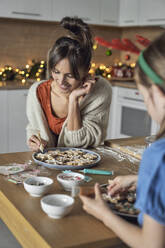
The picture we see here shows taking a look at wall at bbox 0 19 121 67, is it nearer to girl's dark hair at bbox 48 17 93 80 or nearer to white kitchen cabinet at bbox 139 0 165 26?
white kitchen cabinet at bbox 139 0 165 26

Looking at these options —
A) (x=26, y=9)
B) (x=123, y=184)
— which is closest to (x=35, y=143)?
(x=123, y=184)

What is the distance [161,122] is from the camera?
882 mm

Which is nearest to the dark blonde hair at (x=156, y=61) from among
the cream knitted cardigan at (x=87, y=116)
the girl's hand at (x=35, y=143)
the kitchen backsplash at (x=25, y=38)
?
the girl's hand at (x=35, y=143)

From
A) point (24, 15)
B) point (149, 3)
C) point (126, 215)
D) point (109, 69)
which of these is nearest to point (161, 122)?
point (126, 215)

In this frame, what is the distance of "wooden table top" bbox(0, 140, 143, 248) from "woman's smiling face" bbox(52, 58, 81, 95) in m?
0.76

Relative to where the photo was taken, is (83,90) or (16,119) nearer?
(83,90)

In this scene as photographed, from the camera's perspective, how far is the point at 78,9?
4.09 meters

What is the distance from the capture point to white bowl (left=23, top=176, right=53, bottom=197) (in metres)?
1.10

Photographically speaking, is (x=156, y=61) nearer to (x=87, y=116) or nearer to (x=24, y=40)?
(x=87, y=116)

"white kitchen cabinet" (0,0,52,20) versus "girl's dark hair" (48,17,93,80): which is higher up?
"white kitchen cabinet" (0,0,52,20)

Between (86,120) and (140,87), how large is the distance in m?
1.03

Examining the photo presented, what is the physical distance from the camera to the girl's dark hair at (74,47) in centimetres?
181

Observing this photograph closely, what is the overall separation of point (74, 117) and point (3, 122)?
6.08 feet

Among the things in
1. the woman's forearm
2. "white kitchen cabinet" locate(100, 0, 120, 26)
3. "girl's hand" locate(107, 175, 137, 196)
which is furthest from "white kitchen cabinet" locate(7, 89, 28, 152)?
"girl's hand" locate(107, 175, 137, 196)
